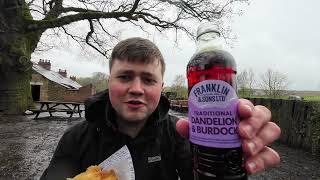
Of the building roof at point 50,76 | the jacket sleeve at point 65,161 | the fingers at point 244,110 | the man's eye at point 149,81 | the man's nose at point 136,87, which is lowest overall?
the jacket sleeve at point 65,161

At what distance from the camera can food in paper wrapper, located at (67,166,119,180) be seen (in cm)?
138

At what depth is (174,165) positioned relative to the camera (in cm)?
198

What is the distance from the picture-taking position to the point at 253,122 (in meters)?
1.21

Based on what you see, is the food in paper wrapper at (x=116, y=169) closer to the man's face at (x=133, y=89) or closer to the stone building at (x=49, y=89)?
the man's face at (x=133, y=89)

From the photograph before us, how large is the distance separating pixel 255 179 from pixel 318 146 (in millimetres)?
3656

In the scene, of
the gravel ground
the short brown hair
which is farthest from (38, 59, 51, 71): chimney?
the short brown hair

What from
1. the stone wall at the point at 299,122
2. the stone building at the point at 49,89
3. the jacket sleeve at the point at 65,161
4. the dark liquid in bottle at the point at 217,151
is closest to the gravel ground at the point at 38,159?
the stone wall at the point at 299,122

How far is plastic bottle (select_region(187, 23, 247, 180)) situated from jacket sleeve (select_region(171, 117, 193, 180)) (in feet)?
2.22

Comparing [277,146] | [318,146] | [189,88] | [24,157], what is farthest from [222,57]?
[277,146]

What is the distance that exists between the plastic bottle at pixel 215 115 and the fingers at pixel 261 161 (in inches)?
1.5

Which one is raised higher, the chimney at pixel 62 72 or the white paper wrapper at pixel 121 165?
the chimney at pixel 62 72

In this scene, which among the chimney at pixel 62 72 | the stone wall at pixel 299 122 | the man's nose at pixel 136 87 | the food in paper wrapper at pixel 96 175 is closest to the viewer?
the food in paper wrapper at pixel 96 175

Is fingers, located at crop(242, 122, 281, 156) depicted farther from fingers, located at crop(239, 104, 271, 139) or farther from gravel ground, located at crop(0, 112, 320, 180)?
gravel ground, located at crop(0, 112, 320, 180)

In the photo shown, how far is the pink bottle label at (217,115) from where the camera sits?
3.63 feet
